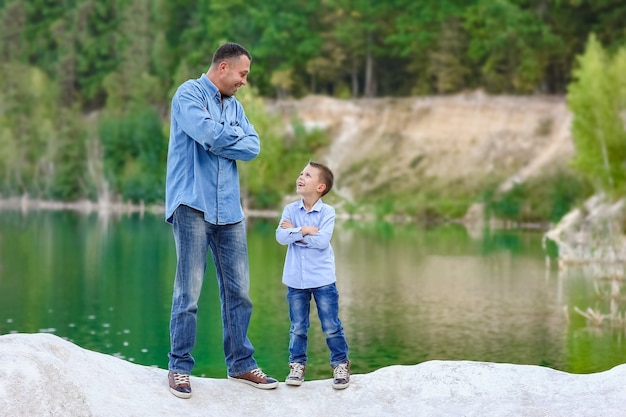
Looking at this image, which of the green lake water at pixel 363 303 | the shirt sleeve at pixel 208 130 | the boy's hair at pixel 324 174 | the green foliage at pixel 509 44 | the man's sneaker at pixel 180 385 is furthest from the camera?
the green foliage at pixel 509 44

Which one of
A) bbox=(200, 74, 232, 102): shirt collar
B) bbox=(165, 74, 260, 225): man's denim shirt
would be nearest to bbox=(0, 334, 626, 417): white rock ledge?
bbox=(165, 74, 260, 225): man's denim shirt

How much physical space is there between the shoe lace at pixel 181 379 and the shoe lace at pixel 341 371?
1071 millimetres

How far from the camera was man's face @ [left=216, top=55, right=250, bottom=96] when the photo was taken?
7.64 metres

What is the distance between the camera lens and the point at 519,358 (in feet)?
57.0

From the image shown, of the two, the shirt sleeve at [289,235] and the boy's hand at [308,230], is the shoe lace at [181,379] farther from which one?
the boy's hand at [308,230]

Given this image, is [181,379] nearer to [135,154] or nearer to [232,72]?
[232,72]

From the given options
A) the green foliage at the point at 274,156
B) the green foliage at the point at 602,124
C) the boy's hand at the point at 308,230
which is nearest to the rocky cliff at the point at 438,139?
the green foliage at the point at 274,156

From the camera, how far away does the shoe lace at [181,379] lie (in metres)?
7.09

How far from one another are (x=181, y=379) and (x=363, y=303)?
1719cm

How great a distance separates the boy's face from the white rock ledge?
1360mm

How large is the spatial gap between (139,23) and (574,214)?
49.4 meters

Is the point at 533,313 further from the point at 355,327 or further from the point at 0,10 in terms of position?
the point at 0,10

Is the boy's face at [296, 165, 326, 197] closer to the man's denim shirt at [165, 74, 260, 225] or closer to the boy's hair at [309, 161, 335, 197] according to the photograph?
the boy's hair at [309, 161, 335, 197]

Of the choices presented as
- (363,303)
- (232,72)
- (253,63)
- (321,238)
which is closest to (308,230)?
(321,238)
